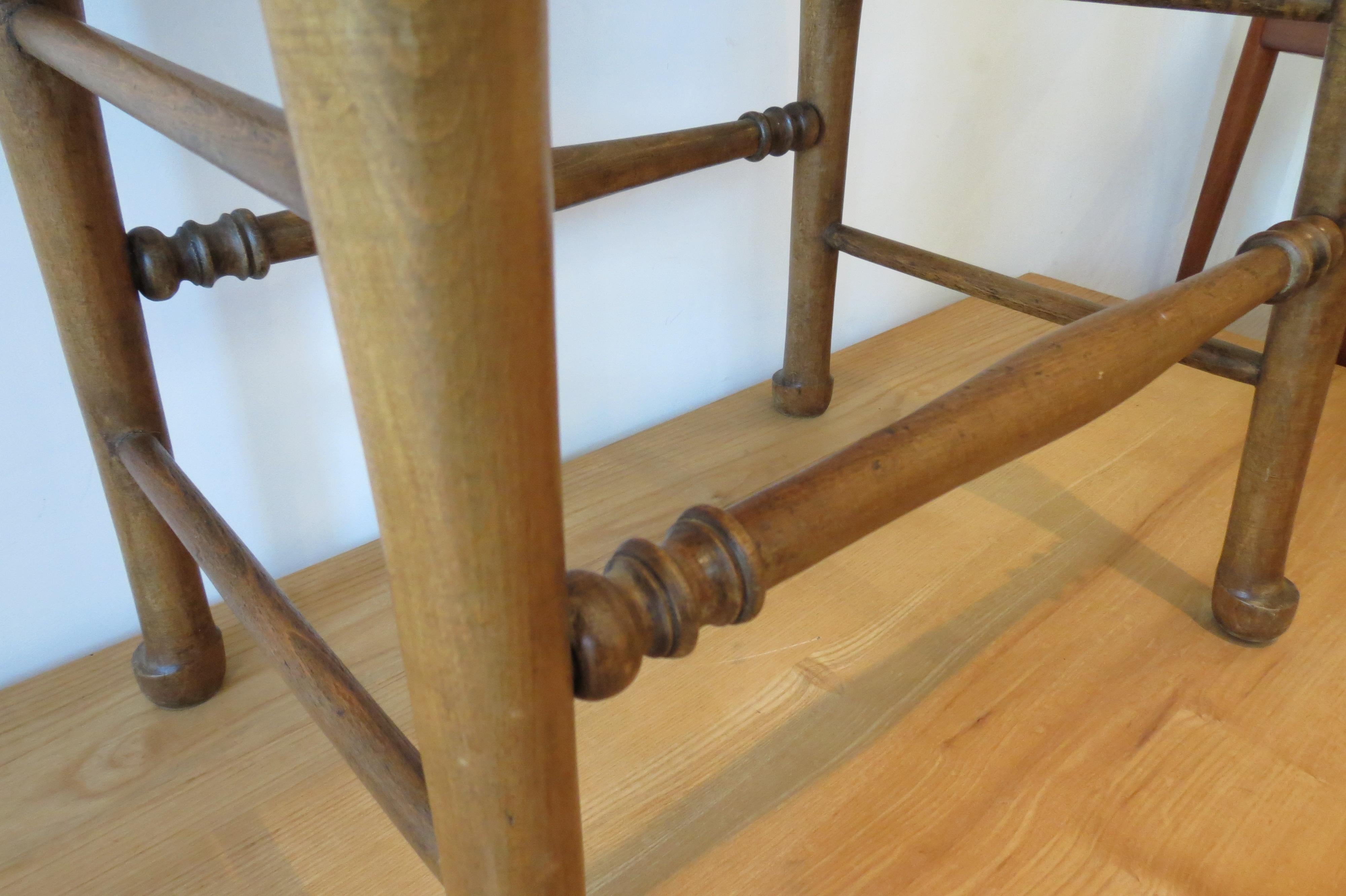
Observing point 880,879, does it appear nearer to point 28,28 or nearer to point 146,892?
point 146,892

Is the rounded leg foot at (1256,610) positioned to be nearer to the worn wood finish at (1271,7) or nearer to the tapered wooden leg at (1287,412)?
the tapered wooden leg at (1287,412)

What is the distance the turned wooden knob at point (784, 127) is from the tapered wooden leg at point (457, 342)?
510 millimetres

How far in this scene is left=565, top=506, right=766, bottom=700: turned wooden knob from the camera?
0.30m

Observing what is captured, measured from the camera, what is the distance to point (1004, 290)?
2.26 ft

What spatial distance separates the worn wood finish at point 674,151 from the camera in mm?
597

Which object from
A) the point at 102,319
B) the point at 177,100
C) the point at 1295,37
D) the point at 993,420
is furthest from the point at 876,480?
the point at 1295,37

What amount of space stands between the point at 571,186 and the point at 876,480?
0.32 metres

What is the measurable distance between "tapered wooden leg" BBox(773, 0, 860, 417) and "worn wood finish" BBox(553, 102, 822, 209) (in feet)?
0.06

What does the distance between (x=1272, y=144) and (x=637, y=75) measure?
1347 mm

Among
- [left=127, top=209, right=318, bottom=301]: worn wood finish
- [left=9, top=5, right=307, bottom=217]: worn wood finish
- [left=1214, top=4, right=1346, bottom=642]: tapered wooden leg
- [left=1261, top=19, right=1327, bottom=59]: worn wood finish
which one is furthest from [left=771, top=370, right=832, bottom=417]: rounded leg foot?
[left=1261, top=19, right=1327, bottom=59]: worn wood finish

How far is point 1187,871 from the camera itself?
0.48 metres

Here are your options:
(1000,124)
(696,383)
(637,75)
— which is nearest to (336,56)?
(637,75)

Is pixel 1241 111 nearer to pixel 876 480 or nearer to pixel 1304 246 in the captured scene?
pixel 1304 246

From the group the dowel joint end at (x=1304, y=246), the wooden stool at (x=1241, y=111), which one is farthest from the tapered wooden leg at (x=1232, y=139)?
the dowel joint end at (x=1304, y=246)
